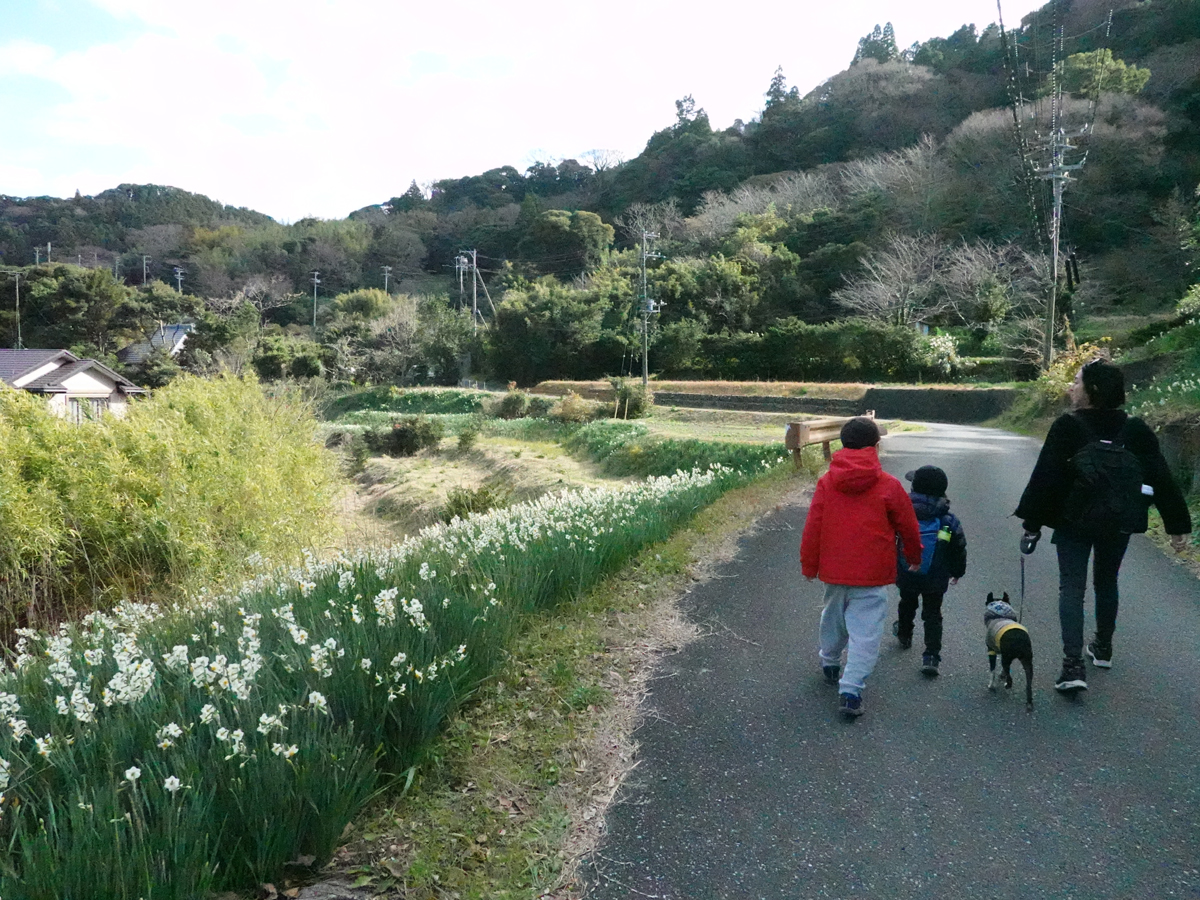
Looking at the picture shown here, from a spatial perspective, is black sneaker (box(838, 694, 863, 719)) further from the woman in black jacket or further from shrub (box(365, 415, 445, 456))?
shrub (box(365, 415, 445, 456))

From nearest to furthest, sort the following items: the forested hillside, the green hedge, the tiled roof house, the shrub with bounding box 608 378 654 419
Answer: the tiled roof house
the shrub with bounding box 608 378 654 419
the green hedge
the forested hillside

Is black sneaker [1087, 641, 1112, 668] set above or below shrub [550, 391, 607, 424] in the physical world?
below

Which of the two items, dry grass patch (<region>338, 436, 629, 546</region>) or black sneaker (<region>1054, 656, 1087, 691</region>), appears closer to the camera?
black sneaker (<region>1054, 656, 1087, 691</region>)

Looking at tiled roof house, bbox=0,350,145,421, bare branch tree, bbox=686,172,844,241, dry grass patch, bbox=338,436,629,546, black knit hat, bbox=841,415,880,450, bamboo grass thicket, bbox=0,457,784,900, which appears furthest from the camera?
bare branch tree, bbox=686,172,844,241

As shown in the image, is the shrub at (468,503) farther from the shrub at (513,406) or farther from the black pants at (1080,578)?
the shrub at (513,406)

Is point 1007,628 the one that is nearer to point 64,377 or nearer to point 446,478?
point 446,478

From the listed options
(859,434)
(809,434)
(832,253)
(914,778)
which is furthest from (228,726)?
(832,253)

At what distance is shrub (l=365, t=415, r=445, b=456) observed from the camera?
34156mm

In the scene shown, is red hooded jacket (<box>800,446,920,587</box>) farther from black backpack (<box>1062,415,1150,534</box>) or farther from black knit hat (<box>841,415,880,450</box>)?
black backpack (<box>1062,415,1150,534</box>)

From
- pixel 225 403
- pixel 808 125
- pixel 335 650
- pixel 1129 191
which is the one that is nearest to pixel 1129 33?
pixel 1129 191

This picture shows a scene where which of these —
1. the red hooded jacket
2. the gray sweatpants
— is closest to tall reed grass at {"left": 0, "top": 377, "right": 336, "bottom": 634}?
the gray sweatpants

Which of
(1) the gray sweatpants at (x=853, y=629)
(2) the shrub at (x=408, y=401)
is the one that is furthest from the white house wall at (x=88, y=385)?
(1) the gray sweatpants at (x=853, y=629)

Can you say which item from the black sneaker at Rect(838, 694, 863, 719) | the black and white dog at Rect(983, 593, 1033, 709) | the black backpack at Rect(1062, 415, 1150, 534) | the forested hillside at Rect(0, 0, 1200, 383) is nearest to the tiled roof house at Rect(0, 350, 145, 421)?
the forested hillside at Rect(0, 0, 1200, 383)

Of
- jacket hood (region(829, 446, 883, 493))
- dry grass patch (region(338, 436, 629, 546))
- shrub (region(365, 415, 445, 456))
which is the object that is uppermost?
jacket hood (region(829, 446, 883, 493))
